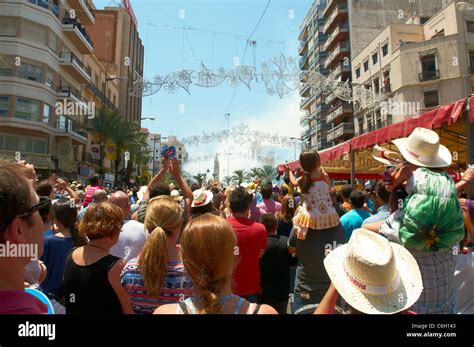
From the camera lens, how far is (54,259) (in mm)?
3377

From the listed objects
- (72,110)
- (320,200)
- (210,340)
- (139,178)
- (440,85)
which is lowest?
(210,340)

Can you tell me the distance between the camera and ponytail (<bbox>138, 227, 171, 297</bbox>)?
2287 mm

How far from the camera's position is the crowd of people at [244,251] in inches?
59.8

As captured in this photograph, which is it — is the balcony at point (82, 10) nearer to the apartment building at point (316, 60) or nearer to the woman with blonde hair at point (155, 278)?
the apartment building at point (316, 60)

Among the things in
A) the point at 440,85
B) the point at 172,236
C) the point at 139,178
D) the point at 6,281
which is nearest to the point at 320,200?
the point at 172,236

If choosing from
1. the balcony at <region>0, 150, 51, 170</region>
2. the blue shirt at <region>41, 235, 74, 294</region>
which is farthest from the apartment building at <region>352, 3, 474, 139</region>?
the blue shirt at <region>41, 235, 74, 294</region>

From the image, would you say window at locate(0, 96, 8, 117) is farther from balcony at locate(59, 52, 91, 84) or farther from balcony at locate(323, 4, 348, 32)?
balcony at locate(323, 4, 348, 32)

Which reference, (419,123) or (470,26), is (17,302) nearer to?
(419,123)

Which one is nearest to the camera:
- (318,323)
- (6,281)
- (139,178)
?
(6,281)

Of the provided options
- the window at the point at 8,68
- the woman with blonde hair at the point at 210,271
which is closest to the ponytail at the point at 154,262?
the woman with blonde hair at the point at 210,271

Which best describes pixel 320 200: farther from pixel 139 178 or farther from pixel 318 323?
pixel 139 178

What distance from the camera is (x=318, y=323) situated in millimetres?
1680

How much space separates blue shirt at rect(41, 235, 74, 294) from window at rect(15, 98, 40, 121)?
3049cm

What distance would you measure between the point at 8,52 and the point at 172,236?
110 feet
